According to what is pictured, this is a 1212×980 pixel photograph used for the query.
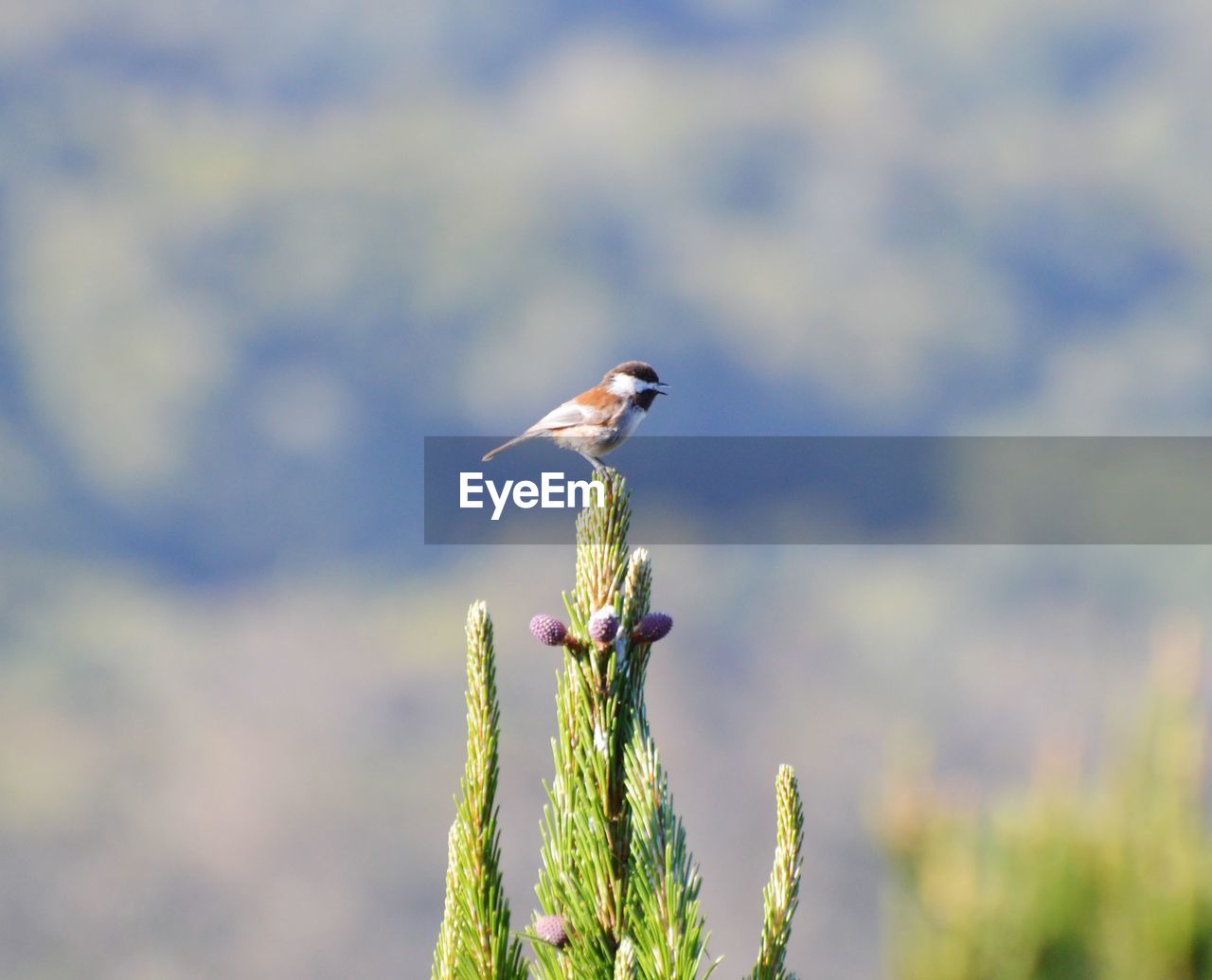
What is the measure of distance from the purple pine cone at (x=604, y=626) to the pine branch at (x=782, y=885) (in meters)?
0.34

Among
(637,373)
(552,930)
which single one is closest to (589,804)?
(552,930)

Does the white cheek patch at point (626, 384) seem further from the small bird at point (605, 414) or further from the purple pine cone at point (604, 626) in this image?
the purple pine cone at point (604, 626)

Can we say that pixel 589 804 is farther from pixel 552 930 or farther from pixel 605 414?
pixel 605 414

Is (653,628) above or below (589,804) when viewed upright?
above

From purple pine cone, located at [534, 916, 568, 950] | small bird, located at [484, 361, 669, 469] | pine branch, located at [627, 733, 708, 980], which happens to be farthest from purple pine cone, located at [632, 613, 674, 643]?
small bird, located at [484, 361, 669, 469]

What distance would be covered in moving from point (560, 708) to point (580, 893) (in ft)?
0.95

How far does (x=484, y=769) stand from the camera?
71.9 inches

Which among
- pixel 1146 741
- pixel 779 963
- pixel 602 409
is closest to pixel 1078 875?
pixel 1146 741

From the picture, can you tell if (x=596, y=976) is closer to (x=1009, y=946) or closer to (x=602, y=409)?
(x=602, y=409)

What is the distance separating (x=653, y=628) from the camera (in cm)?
189

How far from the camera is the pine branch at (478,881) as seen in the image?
5.97 feet

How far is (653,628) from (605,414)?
1.35 m

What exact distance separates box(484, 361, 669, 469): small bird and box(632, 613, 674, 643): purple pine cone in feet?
4.11

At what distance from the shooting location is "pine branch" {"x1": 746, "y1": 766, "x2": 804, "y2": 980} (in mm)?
1791
